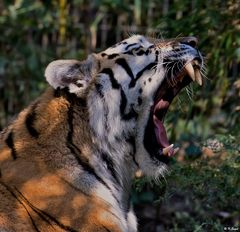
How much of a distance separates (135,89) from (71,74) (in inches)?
12.1

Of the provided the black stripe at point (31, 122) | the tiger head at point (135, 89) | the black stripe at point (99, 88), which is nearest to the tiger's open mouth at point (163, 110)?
the tiger head at point (135, 89)

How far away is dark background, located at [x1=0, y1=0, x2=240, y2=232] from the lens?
4.20 meters

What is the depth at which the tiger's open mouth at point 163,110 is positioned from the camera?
145 inches

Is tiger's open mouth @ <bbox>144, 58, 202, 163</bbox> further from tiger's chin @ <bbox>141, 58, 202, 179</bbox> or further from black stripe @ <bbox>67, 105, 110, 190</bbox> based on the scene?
black stripe @ <bbox>67, 105, 110, 190</bbox>

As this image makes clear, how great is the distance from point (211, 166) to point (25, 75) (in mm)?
3320

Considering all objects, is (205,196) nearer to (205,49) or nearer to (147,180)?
(147,180)

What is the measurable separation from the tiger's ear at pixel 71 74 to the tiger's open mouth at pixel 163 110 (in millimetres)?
327

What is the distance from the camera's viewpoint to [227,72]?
5277 mm

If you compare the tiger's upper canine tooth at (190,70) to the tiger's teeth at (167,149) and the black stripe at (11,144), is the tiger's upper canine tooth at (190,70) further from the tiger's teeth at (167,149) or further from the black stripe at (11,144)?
the black stripe at (11,144)

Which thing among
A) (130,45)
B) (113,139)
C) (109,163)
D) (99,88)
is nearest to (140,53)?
(130,45)

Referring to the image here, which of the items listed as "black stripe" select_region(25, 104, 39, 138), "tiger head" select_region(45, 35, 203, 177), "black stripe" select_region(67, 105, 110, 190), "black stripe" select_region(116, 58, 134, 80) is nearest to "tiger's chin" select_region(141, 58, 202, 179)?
"tiger head" select_region(45, 35, 203, 177)

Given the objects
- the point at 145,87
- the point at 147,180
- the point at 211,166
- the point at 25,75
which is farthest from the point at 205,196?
the point at 25,75

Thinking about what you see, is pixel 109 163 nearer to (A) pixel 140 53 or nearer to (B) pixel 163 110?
(B) pixel 163 110

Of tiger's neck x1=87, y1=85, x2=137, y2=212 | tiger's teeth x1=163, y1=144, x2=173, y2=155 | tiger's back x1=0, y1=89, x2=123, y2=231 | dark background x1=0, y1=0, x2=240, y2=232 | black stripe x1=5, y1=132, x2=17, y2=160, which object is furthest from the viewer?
dark background x1=0, y1=0, x2=240, y2=232
